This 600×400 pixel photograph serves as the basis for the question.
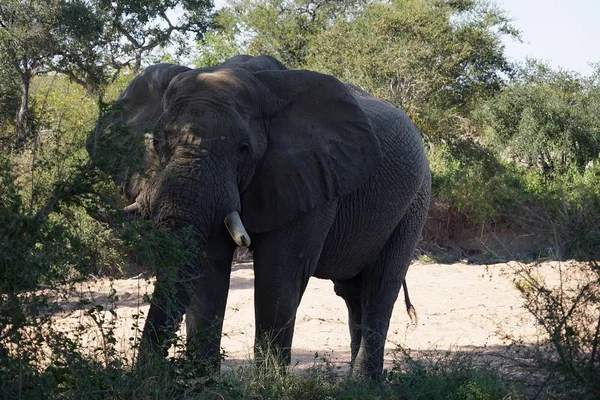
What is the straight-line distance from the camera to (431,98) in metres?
25.9

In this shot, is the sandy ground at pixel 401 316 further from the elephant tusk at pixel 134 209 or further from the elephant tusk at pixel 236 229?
the elephant tusk at pixel 236 229

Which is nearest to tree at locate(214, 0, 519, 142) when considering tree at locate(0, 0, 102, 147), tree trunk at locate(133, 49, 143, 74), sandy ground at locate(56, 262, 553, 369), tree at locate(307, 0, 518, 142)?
tree at locate(307, 0, 518, 142)

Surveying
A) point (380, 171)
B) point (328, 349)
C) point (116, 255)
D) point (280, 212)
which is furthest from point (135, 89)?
point (116, 255)

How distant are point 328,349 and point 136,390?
17.5 ft

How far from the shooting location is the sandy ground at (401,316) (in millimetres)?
9734

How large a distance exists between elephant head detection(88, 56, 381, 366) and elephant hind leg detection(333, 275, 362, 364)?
143 cm

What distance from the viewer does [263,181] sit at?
6422 mm

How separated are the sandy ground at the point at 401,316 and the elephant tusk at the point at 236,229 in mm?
2617

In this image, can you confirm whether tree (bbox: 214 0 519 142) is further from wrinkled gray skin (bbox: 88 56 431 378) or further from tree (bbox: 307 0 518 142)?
→ wrinkled gray skin (bbox: 88 56 431 378)

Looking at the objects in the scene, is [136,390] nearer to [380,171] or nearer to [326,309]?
[380,171]

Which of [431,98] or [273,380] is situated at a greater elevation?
Answer: [431,98]

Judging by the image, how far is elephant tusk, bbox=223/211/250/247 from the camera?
595cm

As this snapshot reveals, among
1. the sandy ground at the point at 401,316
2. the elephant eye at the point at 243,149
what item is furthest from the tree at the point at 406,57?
the elephant eye at the point at 243,149

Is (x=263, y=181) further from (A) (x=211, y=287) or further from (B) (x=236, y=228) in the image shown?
(A) (x=211, y=287)
